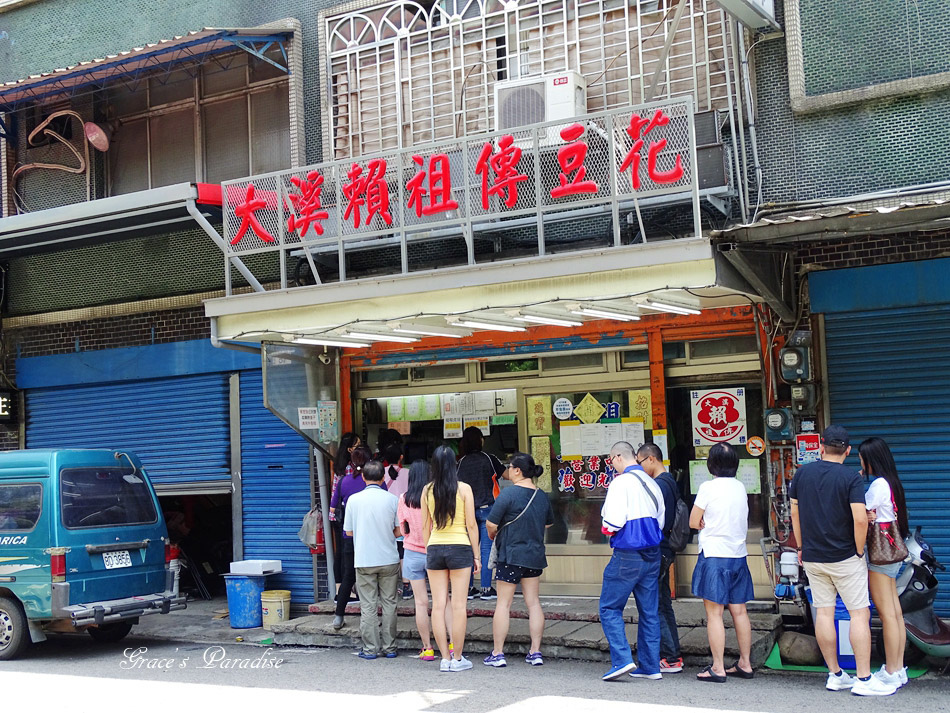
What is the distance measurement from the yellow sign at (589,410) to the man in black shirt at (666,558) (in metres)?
2.65

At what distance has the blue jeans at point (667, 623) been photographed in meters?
8.41

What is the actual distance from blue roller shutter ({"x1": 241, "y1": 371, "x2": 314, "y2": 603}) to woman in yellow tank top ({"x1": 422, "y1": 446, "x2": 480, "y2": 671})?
13.4 feet

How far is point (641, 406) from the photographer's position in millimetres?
10914

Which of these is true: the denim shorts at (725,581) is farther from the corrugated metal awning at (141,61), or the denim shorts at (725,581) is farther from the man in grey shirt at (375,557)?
the corrugated metal awning at (141,61)

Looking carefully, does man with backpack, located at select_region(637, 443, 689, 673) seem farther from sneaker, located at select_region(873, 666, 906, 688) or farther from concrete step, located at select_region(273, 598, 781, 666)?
sneaker, located at select_region(873, 666, 906, 688)

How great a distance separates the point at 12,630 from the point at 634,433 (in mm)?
6375

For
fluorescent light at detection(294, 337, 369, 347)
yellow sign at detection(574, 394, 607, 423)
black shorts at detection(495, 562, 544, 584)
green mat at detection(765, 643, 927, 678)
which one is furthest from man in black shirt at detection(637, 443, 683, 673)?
fluorescent light at detection(294, 337, 369, 347)

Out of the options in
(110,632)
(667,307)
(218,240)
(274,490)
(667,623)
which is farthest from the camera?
(274,490)

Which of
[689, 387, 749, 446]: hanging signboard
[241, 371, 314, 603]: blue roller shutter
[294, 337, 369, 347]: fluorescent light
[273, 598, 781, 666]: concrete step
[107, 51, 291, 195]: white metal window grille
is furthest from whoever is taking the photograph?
[107, 51, 291, 195]: white metal window grille

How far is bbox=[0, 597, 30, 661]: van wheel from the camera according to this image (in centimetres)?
998

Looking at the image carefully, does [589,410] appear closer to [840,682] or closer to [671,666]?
[671,666]

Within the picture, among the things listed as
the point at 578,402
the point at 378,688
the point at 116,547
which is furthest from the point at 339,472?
the point at 378,688

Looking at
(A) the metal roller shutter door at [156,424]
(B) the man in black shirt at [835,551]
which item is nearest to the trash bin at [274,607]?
(A) the metal roller shutter door at [156,424]

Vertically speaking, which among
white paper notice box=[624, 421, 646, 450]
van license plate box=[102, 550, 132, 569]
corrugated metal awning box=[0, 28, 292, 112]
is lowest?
van license plate box=[102, 550, 132, 569]
